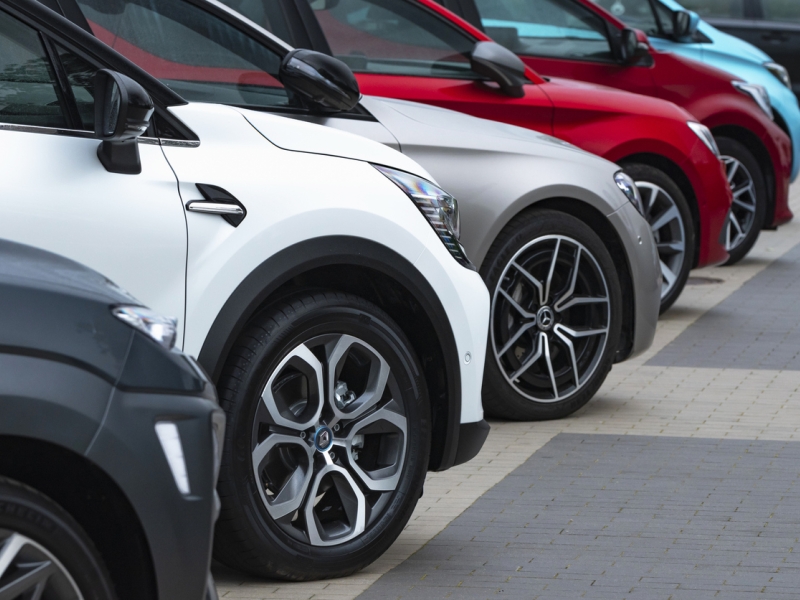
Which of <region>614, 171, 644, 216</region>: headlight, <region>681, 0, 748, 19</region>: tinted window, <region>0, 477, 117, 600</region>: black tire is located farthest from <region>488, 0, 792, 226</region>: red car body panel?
<region>0, 477, 117, 600</region>: black tire

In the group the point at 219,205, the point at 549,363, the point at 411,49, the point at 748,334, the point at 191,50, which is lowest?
the point at 748,334

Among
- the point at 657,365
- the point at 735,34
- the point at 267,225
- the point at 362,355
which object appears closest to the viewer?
the point at 267,225

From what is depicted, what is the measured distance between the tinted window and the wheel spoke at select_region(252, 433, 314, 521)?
11829 mm

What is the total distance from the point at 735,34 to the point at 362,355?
12.5 metres

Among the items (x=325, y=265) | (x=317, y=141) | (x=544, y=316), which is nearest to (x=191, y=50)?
(x=317, y=141)

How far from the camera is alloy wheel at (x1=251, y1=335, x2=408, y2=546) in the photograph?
4.12 metres

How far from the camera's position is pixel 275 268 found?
13.1 feet

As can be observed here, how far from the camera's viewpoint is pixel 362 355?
4277mm

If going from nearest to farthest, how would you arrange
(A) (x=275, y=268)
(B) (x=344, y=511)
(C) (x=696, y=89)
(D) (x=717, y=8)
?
1. (A) (x=275, y=268)
2. (B) (x=344, y=511)
3. (C) (x=696, y=89)
4. (D) (x=717, y=8)

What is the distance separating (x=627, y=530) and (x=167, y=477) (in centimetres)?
241

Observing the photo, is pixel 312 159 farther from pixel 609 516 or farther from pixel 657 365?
pixel 657 365

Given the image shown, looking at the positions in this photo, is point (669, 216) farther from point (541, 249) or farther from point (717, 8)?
point (717, 8)


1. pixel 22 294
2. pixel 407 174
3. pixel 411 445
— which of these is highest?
pixel 22 294

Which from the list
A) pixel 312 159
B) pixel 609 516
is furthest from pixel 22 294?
pixel 609 516
